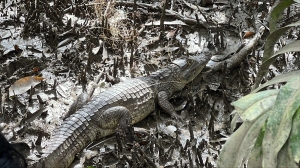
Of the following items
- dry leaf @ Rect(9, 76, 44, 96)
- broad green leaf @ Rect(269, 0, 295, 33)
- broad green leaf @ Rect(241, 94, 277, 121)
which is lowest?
dry leaf @ Rect(9, 76, 44, 96)

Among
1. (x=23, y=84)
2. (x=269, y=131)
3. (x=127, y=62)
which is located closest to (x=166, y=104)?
(x=127, y=62)

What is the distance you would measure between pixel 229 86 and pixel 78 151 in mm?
1693

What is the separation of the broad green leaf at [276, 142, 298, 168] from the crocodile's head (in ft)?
8.55

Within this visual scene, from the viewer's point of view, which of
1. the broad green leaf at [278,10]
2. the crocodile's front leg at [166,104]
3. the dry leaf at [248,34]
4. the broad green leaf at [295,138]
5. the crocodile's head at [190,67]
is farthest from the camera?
the dry leaf at [248,34]

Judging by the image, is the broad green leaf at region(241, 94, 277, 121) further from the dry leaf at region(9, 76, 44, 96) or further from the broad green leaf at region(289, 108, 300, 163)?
the dry leaf at region(9, 76, 44, 96)

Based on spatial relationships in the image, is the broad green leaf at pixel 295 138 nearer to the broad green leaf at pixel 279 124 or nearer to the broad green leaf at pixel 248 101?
the broad green leaf at pixel 279 124

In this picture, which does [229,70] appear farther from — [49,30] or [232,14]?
[49,30]

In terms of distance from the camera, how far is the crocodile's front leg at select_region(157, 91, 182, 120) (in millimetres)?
4611

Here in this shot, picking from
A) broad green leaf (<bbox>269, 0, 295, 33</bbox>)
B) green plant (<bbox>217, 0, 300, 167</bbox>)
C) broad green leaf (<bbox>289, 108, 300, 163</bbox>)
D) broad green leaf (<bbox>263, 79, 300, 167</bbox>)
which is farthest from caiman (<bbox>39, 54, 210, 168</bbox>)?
broad green leaf (<bbox>289, 108, 300, 163</bbox>)

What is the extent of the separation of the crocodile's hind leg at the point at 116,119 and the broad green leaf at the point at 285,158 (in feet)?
6.16

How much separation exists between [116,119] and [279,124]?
2108 mm

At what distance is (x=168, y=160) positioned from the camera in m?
3.96

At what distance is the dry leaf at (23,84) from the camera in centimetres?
467

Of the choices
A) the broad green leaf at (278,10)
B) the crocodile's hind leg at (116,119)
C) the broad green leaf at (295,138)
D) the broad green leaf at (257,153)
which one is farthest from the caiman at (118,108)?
the broad green leaf at (295,138)
